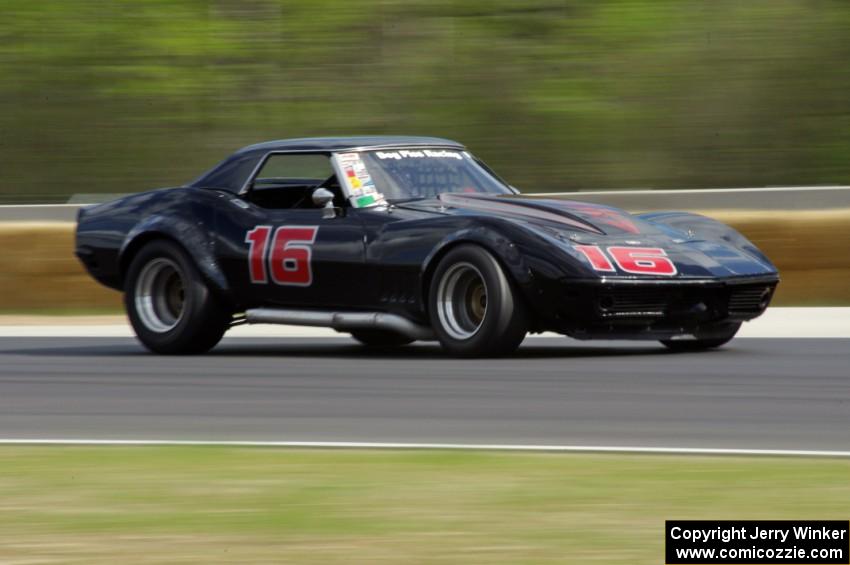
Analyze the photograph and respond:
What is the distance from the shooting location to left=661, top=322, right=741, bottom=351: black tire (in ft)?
32.2

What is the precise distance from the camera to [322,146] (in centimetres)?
1032

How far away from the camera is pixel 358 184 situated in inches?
396

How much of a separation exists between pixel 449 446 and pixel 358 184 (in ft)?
13.3

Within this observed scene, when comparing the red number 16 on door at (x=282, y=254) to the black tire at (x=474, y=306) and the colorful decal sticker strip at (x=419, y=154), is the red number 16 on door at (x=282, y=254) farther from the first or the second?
the black tire at (x=474, y=306)

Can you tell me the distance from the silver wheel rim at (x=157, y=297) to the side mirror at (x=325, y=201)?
3.98ft

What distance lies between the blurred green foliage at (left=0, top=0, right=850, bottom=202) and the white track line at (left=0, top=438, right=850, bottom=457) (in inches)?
461

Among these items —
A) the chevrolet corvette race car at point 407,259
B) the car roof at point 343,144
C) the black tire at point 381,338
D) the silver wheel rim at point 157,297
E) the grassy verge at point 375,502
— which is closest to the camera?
the grassy verge at point 375,502

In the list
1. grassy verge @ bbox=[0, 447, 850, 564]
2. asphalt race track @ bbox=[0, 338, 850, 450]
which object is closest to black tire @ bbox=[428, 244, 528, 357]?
asphalt race track @ bbox=[0, 338, 850, 450]

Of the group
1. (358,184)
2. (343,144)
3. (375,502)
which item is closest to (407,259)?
(358,184)

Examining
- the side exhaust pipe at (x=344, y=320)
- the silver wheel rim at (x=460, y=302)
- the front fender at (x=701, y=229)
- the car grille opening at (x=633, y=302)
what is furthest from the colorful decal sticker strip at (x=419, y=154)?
the car grille opening at (x=633, y=302)

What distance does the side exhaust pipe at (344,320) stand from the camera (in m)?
9.63

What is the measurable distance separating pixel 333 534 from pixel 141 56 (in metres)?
17.6

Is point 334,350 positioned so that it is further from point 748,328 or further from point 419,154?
point 748,328

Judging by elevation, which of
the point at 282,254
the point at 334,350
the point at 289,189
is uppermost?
the point at 289,189
